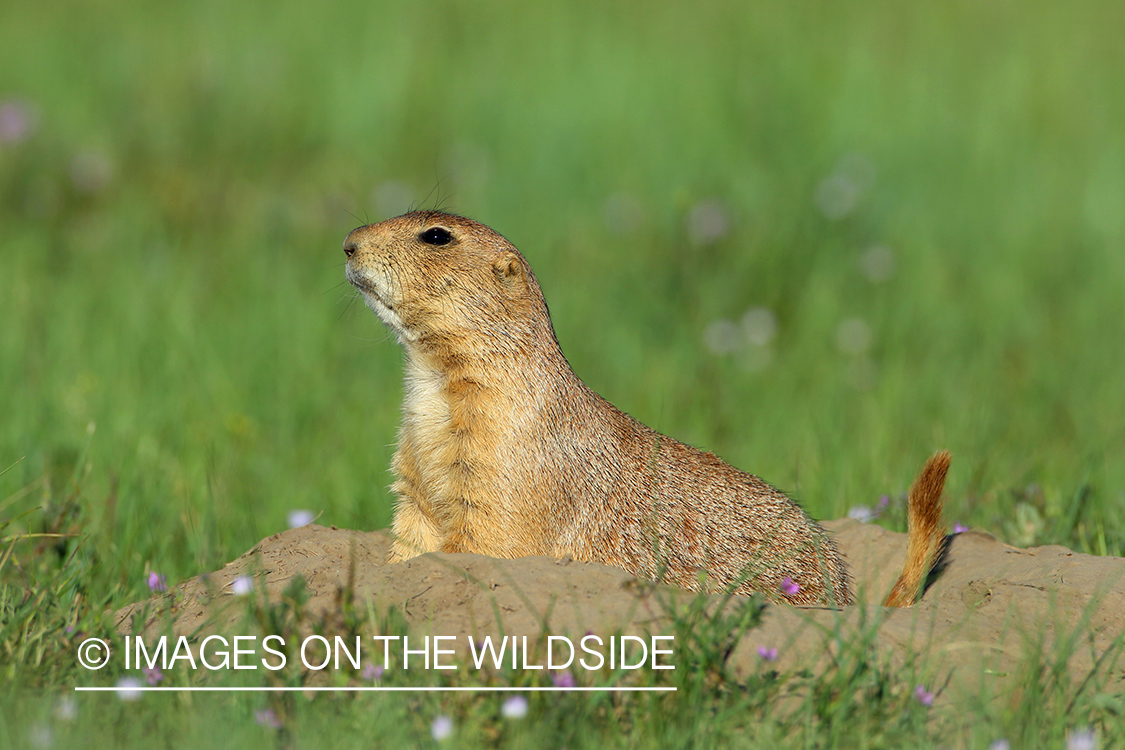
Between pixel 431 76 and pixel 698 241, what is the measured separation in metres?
3.47

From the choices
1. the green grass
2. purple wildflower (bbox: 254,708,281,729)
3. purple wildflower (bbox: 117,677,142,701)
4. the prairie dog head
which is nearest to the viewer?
purple wildflower (bbox: 254,708,281,729)

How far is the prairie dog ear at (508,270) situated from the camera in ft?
13.8

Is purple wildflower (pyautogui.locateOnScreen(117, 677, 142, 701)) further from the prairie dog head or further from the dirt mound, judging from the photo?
the prairie dog head

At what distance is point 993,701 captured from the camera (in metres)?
3.08

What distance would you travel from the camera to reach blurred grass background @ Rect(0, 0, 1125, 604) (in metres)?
5.56

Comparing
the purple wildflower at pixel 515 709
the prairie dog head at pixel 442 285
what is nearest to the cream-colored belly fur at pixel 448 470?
the prairie dog head at pixel 442 285

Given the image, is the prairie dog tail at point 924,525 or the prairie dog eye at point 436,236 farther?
the prairie dog eye at point 436,236

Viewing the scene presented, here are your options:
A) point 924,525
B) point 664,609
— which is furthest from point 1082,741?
point 924,525

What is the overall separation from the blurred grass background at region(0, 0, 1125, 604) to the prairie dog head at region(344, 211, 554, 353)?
74 cm

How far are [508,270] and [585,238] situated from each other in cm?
410

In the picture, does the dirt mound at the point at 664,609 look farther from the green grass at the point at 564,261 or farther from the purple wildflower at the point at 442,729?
the purple wildflower at the point at 442,729

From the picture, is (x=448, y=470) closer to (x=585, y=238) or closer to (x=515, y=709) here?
(x=515, y=709)

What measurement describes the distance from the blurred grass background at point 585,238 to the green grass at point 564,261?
0.10 ft

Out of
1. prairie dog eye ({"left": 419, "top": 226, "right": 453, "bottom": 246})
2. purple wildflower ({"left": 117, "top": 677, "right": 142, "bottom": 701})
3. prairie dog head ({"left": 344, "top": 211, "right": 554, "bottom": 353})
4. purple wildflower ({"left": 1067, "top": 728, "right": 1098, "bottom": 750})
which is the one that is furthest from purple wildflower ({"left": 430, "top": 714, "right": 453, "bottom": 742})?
prairie dog eye ({"left": 419, "top": 226, "right": 453, "bottom": 246})
